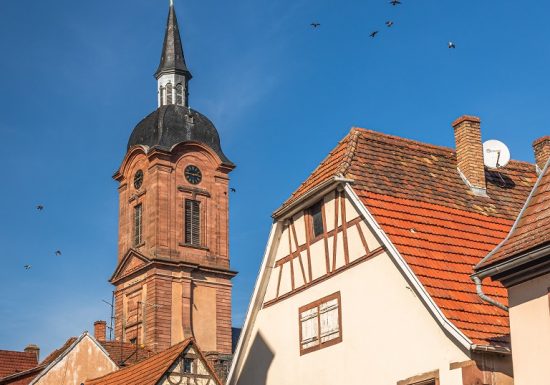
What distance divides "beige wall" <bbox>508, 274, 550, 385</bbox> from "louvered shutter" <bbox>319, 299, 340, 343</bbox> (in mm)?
6256

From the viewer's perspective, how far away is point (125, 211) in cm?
7181

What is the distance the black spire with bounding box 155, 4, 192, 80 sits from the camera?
3044 inches

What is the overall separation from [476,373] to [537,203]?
313 cm

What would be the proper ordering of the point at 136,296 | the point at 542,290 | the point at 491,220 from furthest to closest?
the point at 136,296, the point at 491,220, the point at 542,290

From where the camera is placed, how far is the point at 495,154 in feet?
83.8

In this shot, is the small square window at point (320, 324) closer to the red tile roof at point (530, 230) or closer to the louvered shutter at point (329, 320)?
the louvered shutter at point (329, 320)

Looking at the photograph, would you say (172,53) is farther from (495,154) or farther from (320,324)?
(320,324)

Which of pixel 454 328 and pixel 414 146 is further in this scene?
pixel 414 146

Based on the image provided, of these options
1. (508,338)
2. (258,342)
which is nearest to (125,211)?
(258,342)

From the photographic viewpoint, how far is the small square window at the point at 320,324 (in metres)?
23.0

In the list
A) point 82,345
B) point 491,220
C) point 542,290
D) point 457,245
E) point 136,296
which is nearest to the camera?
point 542,290

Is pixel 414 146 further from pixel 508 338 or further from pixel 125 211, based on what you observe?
pixel 125 211

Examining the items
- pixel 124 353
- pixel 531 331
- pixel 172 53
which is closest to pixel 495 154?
pixel 531 331

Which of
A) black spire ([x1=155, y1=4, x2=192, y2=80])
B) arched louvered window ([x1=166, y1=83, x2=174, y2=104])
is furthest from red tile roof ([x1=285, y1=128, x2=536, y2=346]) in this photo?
black spire ([x1=155, y1=4, x2=192, y2=80])
